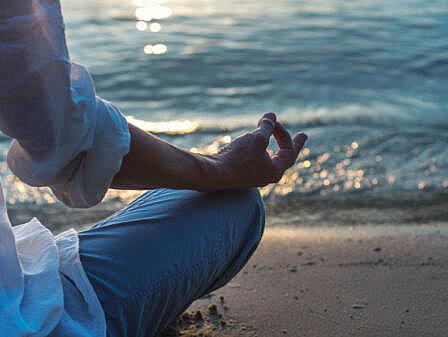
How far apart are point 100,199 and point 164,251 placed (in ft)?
0.70

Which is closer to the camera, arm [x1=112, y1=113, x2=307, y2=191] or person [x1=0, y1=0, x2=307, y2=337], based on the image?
person [x1=0, y1=0, x2=307, y2=337]

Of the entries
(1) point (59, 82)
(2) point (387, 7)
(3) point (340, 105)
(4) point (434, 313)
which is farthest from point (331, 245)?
(2) point (387, 7)

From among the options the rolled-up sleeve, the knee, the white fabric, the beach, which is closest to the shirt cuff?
the rolled-up sleeve

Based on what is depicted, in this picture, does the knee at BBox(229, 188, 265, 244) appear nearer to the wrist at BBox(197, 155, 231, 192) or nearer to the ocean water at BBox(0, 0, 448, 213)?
the wrist at BBox(197, 155, 231, 192)

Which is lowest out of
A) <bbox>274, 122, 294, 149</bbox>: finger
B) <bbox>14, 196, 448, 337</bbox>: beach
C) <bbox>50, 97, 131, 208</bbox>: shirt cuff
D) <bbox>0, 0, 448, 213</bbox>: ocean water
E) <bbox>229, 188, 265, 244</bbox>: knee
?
<bbox>0, 0, 448, 213</bbox>: ocean water

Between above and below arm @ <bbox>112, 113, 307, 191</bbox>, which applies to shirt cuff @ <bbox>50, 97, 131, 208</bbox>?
above

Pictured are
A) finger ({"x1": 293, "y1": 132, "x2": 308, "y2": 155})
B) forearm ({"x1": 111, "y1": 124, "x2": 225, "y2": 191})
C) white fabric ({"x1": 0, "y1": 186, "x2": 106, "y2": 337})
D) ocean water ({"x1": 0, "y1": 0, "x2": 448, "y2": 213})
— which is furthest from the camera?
ocean water ({"x1": 0, "y1": 0, "x2": 448, "y2": 213})

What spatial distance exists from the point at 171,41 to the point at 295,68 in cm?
138

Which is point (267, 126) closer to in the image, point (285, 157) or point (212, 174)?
point (285, 157)

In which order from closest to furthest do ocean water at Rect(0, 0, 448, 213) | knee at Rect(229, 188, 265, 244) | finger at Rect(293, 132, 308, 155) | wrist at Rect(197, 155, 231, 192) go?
1. wrist at Rect(197, 155, 231, 192)
2. knee at Rect(229, 188, 265, 244)
3. finger at Rect(293, 132, 308, 155)
4. ocean water at Rect(0, 0, 448, 213)

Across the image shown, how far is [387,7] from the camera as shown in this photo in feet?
26.6

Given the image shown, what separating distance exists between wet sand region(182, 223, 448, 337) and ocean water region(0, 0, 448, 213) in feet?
2.74

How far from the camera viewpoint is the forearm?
145 centimetres

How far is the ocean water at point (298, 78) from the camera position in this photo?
4129 millimetres
